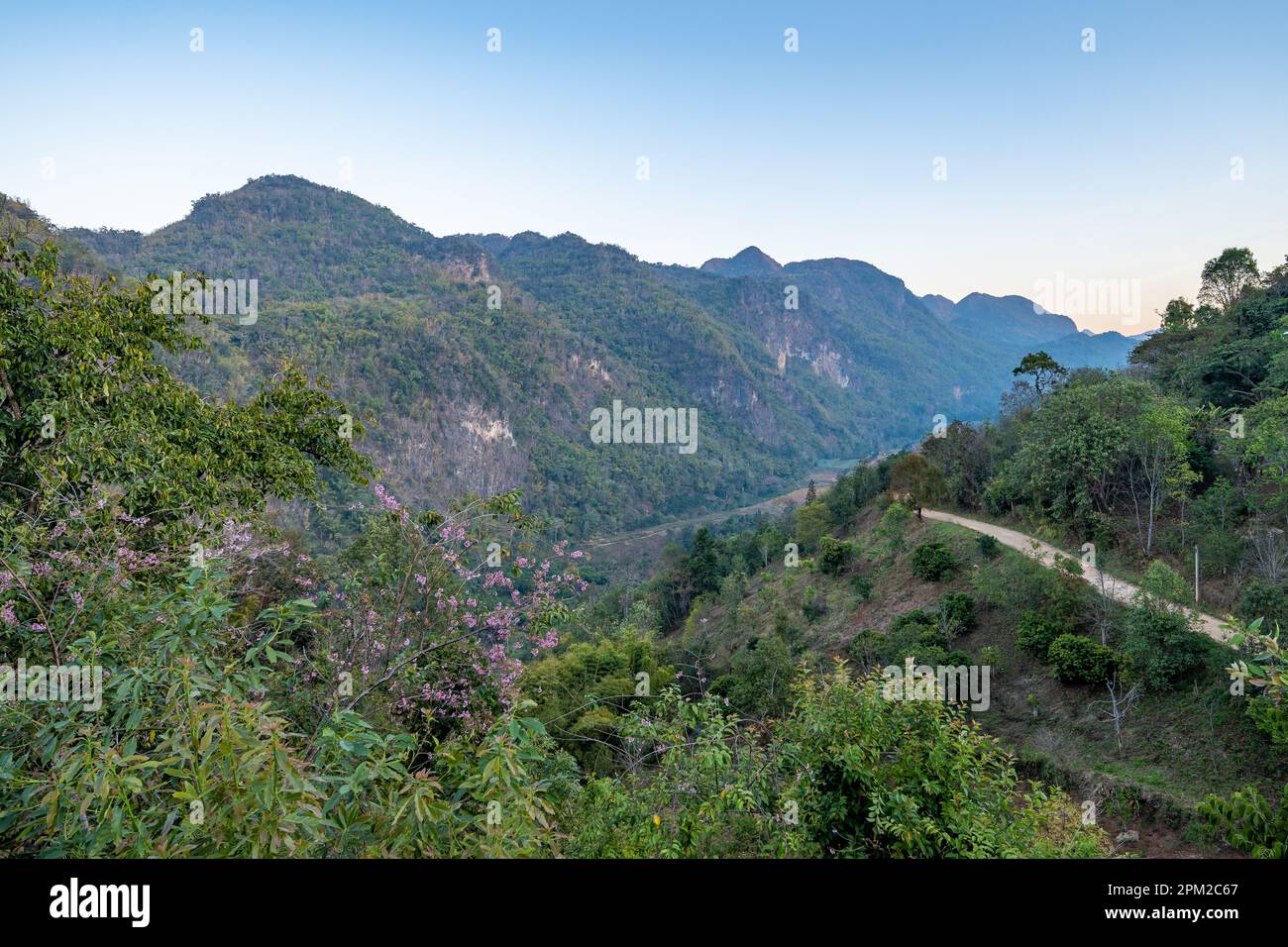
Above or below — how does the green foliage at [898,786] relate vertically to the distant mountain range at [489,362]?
below

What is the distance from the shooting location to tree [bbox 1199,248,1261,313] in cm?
2928

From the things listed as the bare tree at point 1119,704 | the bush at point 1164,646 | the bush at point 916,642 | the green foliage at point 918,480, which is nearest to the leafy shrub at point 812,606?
→ the bush at point 916,642

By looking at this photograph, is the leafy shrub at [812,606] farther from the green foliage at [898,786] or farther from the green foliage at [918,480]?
the green foliage at [898,786]

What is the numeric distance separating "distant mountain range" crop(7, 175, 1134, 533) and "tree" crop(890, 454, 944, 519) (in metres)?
29.1

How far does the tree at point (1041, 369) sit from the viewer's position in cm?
2994

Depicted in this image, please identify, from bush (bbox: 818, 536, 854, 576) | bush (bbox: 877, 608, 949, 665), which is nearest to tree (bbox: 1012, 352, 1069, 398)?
bush (bbox: 818, 536, 854, 576)

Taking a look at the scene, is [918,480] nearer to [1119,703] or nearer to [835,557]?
[835,557]

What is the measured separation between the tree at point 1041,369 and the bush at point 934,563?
11.9 m

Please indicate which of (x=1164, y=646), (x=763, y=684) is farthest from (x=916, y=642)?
(x=1164, y=646)

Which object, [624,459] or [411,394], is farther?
[624,459]
